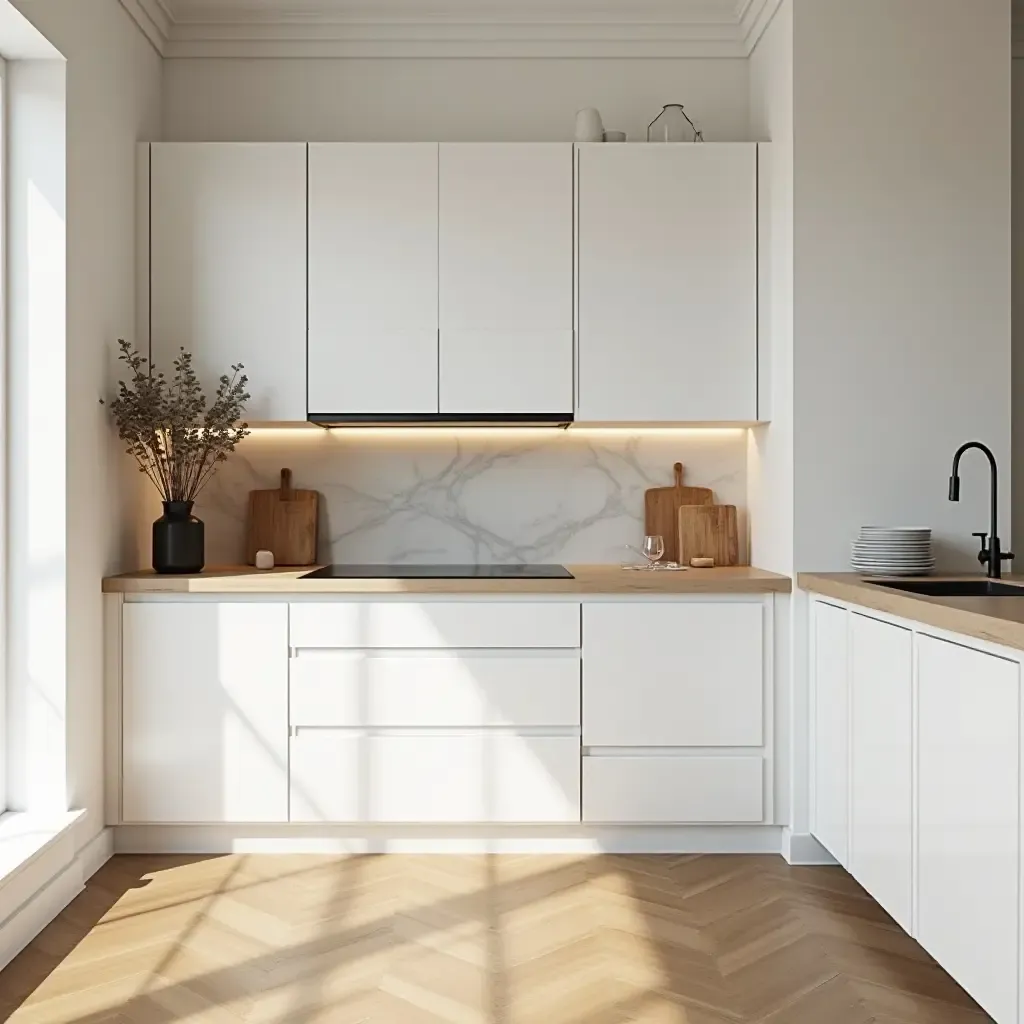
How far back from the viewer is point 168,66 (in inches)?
152

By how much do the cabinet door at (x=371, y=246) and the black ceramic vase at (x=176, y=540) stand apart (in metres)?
0.64

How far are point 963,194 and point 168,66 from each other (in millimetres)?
2723

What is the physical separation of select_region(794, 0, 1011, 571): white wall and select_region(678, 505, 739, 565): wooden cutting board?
0.54m

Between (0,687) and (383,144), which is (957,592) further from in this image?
(0,687)

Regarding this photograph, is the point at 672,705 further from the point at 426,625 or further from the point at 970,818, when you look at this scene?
the point at 970,818

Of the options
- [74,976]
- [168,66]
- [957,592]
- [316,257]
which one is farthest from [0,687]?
[957,592]

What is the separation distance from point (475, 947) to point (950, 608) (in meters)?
1.38

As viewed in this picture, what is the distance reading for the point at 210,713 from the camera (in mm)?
3291

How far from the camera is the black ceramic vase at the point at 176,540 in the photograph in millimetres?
3422

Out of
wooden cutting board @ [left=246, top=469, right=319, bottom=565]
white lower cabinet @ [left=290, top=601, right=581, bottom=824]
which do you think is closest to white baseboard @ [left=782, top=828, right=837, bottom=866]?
white lower cabinet @ [left=290, top=601, right=581, bottom=824]

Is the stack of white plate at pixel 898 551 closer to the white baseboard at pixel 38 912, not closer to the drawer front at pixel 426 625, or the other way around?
the drawer front at pixel 426 625

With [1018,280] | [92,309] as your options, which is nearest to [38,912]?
[92,309]

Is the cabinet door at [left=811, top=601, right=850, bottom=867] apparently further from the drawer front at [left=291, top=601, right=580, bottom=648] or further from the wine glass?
the drawer front at [left=291, top=601, right=580, bottom=648]

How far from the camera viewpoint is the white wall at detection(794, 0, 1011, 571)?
3227 millimetres
